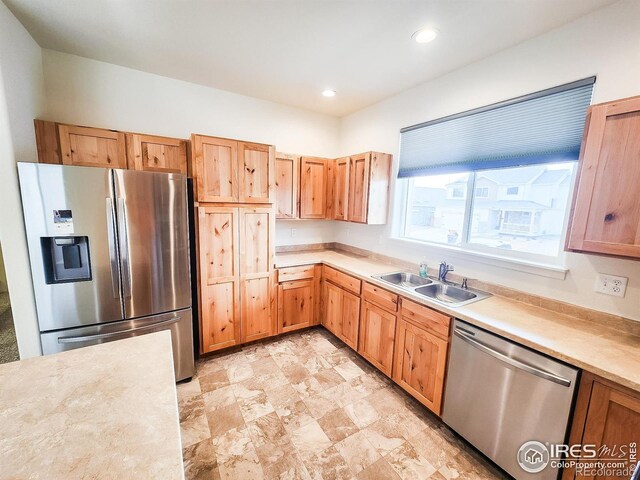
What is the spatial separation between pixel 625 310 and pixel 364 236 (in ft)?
7.39

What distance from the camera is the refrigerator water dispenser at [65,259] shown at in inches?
69.4

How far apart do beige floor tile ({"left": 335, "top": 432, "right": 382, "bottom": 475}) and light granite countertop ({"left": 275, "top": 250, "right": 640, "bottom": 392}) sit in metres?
1.01

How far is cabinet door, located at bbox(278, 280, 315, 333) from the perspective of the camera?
297cm

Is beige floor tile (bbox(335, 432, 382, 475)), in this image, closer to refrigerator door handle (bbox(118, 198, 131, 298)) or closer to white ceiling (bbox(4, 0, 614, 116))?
refrigerator door handle (bbox(118, 198, 131, 298))

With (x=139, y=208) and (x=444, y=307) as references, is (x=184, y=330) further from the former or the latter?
(x=444, y=307)

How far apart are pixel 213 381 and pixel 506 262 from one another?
257 cm

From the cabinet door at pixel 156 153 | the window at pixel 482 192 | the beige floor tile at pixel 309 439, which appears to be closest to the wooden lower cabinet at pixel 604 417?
the beige floor tile at pixel 309 439

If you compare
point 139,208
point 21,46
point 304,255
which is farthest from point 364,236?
point 21,46

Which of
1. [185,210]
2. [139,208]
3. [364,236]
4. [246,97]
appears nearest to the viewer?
[139,208]

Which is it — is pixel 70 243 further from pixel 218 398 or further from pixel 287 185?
pixel 287 185

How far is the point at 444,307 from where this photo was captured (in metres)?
1.79

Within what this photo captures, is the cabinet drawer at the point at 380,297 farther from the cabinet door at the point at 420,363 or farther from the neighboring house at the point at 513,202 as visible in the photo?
the neighboring house at the point at 513,202

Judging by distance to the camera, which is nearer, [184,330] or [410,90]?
[184,330]

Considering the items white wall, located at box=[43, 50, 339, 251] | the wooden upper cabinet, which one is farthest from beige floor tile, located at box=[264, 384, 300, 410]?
the wooden upper cabinet
